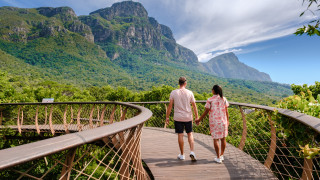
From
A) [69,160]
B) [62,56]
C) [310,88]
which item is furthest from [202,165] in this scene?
[62,56]

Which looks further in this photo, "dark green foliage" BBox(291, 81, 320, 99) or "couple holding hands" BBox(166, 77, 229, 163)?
"dark green foliage" BBox(291, 81, 320, 99)

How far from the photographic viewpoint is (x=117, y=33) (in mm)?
193750

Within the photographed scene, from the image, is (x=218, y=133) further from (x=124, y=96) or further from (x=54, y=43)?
(x=54, y=43)

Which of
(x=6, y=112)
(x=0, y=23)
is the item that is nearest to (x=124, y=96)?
(x=6, y=112)

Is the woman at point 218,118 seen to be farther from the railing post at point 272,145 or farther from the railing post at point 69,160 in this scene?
the railing post at point 69,160

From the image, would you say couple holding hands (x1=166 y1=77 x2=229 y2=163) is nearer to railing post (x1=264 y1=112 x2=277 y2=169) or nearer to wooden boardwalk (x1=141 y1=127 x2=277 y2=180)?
wooden boardwalk (x1=141 y1=127 x2=277 y2=180)

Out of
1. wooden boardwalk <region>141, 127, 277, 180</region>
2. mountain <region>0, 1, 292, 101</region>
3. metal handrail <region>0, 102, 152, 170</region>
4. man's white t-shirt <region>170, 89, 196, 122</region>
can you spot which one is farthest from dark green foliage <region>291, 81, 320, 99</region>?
mountain <region>0, 1, 292, 101</region>

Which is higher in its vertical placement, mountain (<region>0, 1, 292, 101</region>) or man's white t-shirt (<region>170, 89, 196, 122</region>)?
mountain (<region>0, 1, 292, 101</region>)

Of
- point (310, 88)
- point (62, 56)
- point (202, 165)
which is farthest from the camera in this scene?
point (62, 56)

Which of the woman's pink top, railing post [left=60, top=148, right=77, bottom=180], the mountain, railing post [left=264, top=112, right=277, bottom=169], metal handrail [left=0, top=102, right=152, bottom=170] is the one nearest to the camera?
metal handrail [left=0, top=102, right=152, bottom=170]

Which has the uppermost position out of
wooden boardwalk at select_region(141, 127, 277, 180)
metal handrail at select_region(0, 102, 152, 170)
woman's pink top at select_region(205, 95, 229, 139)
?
metal handrail at select_region(0, 102, 152, 170)

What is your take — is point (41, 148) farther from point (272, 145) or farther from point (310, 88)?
point (310, 88)

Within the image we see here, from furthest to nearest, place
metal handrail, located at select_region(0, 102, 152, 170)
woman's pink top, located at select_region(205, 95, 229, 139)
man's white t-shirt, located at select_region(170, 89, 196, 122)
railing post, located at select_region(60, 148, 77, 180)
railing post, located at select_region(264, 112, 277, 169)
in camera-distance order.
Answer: man's white t-shirt, located at select_region(170, 89, 196, 122) → woman's pink top, located at select_region(205, 95, 229, 139) → railing post, located at select_region(264, 112, 277, 169) → railing post, located at select_region(60, 148, 77, 180) → metal handrail, located at select_region(0, 102, 152, 170)

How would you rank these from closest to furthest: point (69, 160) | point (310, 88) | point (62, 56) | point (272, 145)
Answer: point (69, 160), point (272, 145), point (310, 88), point (62, 56)
